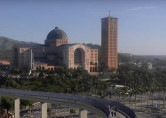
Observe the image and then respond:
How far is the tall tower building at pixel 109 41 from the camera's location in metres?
31.4

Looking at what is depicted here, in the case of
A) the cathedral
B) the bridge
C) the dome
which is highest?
the dome

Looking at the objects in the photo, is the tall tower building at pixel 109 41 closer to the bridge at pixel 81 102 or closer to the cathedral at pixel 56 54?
the cathedral at pixel 56 54

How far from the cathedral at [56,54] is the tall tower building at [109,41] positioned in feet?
5.63

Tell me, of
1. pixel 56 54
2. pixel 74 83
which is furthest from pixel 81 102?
pixel 56 54

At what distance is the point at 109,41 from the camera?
31.4m

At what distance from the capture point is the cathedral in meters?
27.3

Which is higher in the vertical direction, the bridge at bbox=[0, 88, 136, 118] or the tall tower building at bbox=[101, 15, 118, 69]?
the tall tower building at bbox=[101, 15, 118, 69]

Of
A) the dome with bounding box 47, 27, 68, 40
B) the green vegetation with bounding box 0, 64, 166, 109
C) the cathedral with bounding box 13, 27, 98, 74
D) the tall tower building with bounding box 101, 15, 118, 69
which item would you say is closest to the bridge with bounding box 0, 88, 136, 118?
the green vegetation with bounding box 0, 64, 166, 109

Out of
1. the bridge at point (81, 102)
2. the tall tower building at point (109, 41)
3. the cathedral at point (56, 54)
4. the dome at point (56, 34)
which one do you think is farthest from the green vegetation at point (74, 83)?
the dome at point (56, 34)

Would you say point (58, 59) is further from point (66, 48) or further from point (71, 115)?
point (71, 115)

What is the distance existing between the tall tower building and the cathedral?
1.71 meters

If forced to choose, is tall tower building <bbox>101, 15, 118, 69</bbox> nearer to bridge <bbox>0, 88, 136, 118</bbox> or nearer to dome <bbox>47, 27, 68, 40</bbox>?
dome <bbox>47, 27, 68, 40</bbox>

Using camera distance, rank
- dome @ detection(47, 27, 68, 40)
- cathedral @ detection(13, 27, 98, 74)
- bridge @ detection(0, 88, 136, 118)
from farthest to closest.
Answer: dome @ detection(47, 27, 68, 40)
cathedral @ detection(13, 27, 98, 74)
bridge @ detection(0, 88, 136, 118)

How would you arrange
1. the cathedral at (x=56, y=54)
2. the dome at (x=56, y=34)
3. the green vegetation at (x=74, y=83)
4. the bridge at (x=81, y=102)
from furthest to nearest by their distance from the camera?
the dome at (x=56, y=34), the cathedral at (x=56, y=54), the green vegetation at (x=74, y=83), the bridge at (x=81, y=102)
